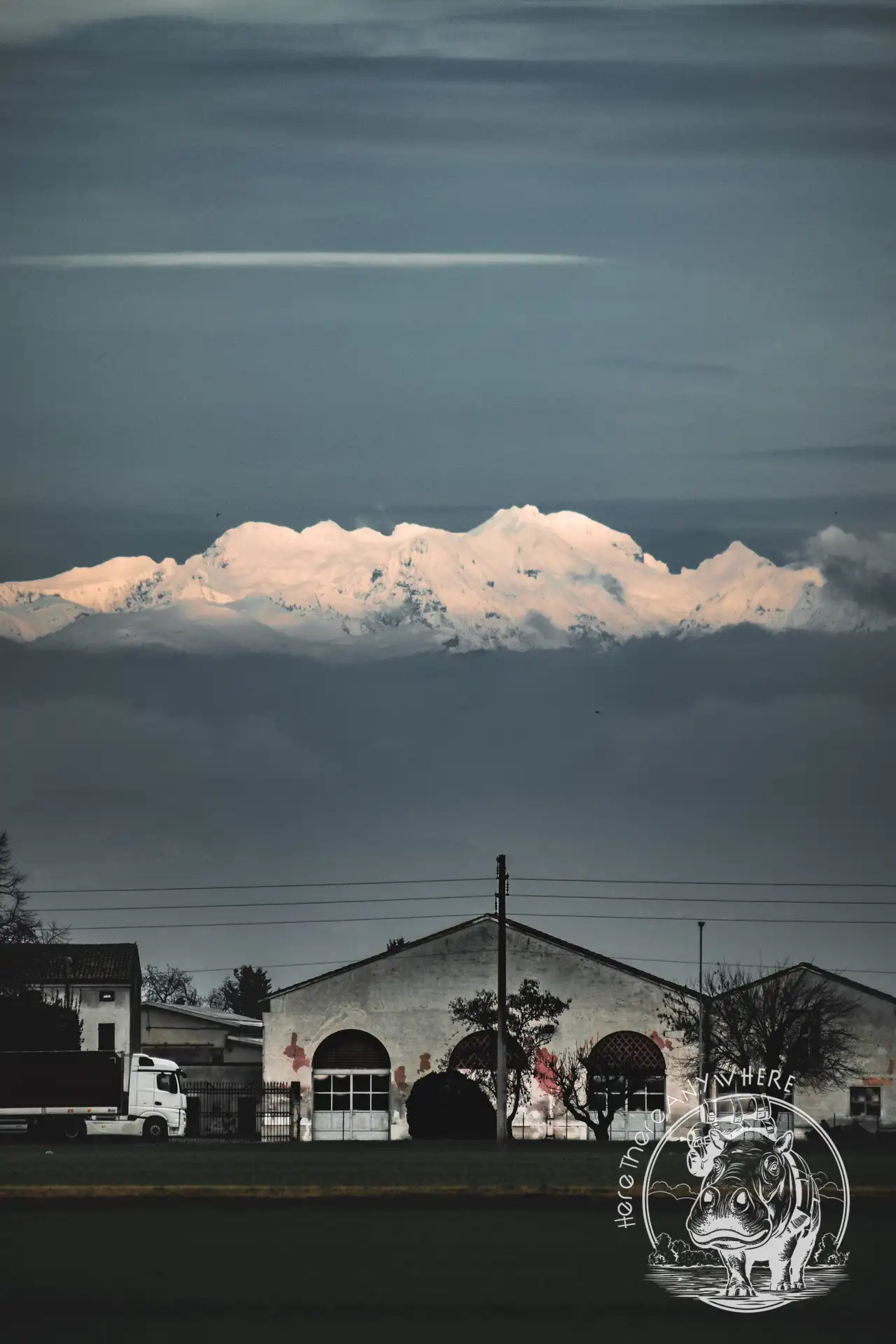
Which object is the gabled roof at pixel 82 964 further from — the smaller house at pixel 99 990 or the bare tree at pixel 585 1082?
the bare tree at pixel 585 1082

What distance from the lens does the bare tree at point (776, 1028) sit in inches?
2502

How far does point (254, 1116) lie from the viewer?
231 feet

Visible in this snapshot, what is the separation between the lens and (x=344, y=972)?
67.2m

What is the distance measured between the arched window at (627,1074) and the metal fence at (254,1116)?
1145 cm

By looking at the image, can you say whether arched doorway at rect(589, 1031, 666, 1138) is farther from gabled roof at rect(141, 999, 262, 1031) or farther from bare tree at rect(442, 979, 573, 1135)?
gabled roof at rect(141, 999, 262, 1031)

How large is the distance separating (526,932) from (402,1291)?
2089 inches

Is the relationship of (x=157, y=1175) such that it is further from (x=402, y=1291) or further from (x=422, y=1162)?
(x=402, y=1291)

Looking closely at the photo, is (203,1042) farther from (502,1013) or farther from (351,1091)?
(502,1013)

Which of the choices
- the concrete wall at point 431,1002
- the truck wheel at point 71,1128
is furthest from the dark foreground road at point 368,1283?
the concrete wall at point 431,1002

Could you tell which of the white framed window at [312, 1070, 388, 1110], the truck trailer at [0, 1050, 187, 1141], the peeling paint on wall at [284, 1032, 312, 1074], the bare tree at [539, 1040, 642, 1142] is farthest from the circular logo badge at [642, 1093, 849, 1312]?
the peeling paint on wall at [284, 1032, 312, 1074]

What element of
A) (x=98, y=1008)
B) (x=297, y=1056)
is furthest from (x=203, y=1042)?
(x=297, y=1056)

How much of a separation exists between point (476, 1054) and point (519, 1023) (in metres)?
3.13

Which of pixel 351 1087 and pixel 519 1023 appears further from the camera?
pixel 351 1087

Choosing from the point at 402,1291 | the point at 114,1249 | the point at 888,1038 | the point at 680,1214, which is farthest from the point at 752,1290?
the point at 888,1038
